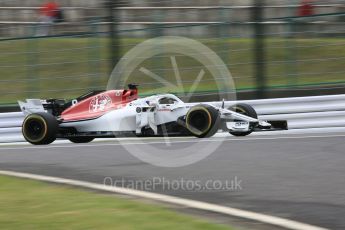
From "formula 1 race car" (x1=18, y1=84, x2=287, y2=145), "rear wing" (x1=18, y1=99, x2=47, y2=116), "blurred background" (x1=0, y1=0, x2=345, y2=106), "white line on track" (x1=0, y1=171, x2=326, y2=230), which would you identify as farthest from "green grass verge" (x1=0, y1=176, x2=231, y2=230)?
"blurred background" (x1=0, y1=0, x2=345, y2=106)

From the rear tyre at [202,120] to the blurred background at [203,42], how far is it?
9.87 ft

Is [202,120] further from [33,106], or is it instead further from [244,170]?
[33,106]

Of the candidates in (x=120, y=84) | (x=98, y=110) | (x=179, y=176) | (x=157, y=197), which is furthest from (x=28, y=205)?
(x=120, y=84)

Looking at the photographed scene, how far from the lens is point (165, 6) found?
1536 cm

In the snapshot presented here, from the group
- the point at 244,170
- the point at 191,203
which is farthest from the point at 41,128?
the point at 191,203

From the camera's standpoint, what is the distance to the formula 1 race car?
31.9 feet

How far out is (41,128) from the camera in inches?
396

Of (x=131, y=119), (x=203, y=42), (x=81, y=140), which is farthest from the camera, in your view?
(x=203, y=42)

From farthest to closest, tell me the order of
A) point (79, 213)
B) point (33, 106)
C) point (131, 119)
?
point (33, 106) < point (131, 119) < point (79, 213)

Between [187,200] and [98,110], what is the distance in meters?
3.81

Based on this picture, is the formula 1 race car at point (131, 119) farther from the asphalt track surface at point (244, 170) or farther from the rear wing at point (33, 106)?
the asphalt track surface at point (244, 170)

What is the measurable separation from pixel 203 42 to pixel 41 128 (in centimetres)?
494

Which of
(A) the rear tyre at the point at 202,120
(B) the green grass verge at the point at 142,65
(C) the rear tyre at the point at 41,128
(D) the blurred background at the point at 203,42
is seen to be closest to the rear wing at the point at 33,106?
(C) the rear tyre at the point at 41,128

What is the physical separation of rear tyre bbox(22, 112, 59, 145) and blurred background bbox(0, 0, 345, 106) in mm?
3080
